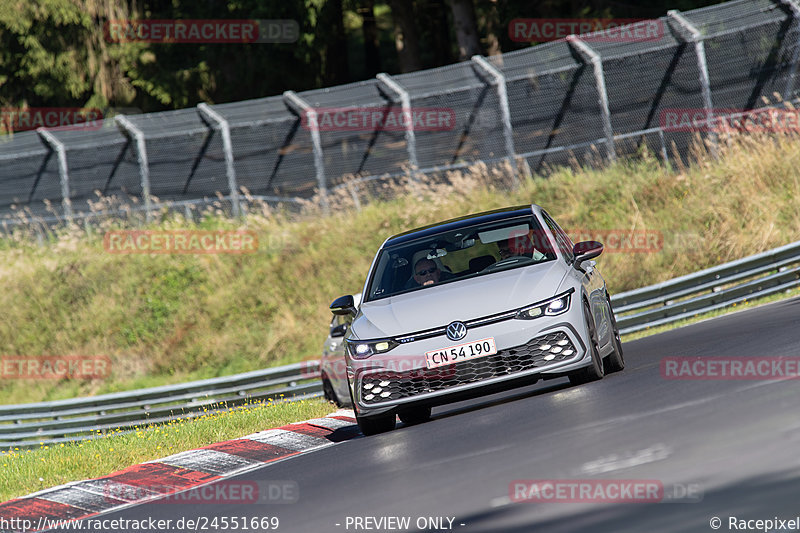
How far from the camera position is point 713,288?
17219 millimetres

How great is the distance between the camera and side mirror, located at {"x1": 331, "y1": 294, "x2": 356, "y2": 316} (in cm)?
991

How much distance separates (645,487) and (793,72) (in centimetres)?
1891

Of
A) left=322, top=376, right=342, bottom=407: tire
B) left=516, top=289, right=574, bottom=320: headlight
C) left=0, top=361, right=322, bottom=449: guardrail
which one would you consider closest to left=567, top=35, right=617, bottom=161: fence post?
left=0, top=361, right=322, bottom=449: guardrail

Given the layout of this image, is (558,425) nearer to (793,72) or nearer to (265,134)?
(793,72)

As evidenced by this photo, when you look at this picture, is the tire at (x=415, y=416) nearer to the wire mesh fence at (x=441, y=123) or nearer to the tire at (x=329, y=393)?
the tire at (x=329, y=393)

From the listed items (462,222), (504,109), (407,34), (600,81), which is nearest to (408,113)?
(504,109)

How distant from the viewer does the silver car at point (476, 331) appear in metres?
8.74

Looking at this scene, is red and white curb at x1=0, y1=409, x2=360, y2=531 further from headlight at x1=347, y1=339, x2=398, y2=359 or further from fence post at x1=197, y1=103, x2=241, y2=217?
fence post at x1=197, y1=103, x2=241, y2=217

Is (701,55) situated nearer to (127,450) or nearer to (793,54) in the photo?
(793,54)

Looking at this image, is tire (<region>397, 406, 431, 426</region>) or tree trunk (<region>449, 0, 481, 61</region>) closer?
tire (<region>397, 406, 431, 426</region>)

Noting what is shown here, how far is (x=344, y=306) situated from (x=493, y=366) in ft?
5.69

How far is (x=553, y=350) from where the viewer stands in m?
8.78

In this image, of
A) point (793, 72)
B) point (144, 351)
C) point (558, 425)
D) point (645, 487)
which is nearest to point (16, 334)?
point (144, 351)

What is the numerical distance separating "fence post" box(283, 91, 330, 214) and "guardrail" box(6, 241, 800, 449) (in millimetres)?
5814
